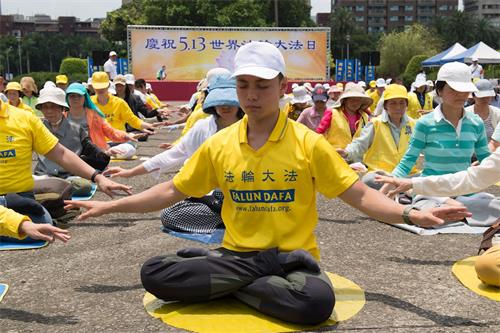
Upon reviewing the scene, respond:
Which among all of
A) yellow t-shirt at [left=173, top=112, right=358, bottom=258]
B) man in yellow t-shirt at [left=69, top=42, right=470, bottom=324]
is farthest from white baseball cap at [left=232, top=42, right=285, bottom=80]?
yellow t-shirt at [left=173, top=112, right=358, bottom=258]

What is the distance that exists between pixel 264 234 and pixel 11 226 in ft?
4.71

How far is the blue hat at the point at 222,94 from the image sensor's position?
17.6 ft

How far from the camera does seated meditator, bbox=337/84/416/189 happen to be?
23.3ft

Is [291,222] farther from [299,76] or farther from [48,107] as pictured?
[299,76]

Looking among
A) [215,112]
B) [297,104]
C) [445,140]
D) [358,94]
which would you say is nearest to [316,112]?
[297,104]

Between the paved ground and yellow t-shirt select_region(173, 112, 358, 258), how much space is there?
0.62m

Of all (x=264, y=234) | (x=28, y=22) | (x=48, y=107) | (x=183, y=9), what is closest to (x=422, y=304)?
(x=264, y=234)

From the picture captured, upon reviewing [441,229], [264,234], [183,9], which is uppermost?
[183,9]

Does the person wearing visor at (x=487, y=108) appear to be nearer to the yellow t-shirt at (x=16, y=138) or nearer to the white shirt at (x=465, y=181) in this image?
the white shirt at (x=465, y=181)

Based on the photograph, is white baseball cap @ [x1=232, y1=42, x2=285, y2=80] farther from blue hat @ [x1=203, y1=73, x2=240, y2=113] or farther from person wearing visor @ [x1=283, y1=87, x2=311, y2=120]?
person wearing visor @ [x1=283, y1=87, x2=311, y2=120]

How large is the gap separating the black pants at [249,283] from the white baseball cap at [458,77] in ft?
8.38

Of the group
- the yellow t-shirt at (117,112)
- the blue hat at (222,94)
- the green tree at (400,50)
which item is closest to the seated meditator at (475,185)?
the blue hat at (222,94)

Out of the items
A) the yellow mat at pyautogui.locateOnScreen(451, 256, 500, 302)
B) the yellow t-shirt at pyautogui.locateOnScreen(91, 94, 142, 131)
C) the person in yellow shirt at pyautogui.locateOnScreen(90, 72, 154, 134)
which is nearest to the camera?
the yellow mat at pyautogui.locateOnScreen(451, 256, 500, 302)

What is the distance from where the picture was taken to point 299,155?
3693 mm
